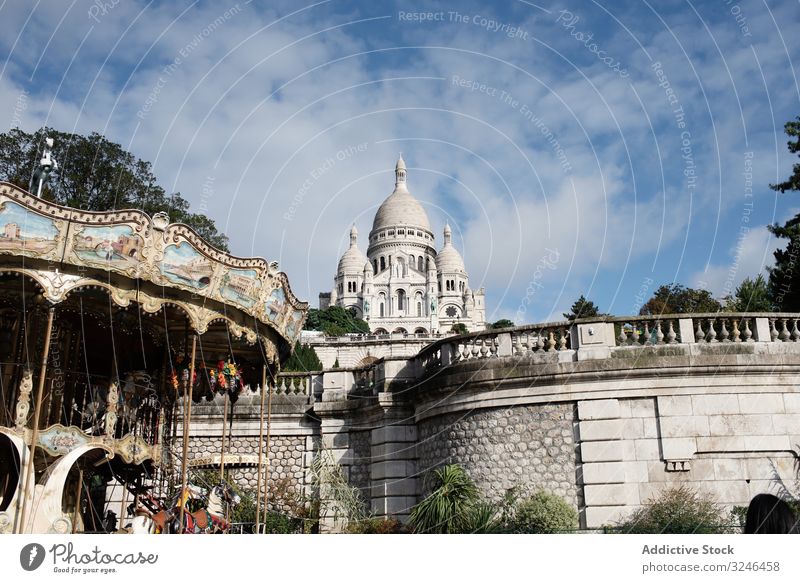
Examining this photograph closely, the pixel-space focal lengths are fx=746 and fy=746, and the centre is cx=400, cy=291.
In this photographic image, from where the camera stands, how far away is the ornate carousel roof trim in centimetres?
1227

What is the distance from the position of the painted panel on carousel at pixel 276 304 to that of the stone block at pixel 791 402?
10541 millimetres

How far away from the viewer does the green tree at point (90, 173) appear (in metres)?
35.6

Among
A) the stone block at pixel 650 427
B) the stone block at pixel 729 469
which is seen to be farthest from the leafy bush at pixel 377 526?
the stone block at pixel 729 469

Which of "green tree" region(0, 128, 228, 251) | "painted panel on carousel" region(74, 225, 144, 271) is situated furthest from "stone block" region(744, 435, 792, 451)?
"green tree" region(0, 128, 228, 251)

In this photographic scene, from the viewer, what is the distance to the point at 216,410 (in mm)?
22031

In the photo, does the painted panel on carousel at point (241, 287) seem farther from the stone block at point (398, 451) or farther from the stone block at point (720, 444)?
the stone block at point (720, 444)

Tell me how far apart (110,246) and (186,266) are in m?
1.41

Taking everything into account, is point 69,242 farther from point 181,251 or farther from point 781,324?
point 781,324

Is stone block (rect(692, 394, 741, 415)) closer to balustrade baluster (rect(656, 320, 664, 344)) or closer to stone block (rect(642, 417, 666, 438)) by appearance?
stone block (rect(642, 417, 666, 438))

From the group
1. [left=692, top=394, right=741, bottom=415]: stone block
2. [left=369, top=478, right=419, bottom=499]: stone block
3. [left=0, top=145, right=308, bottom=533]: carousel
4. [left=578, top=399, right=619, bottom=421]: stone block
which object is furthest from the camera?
[left=369, top=478, right=419, bottom=499]: stone block

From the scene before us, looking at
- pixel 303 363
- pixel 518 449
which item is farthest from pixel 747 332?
pixel 303 363

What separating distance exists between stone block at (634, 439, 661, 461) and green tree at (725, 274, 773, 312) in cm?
1616

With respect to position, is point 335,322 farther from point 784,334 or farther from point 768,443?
point 768,443

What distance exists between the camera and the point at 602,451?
15.2m
